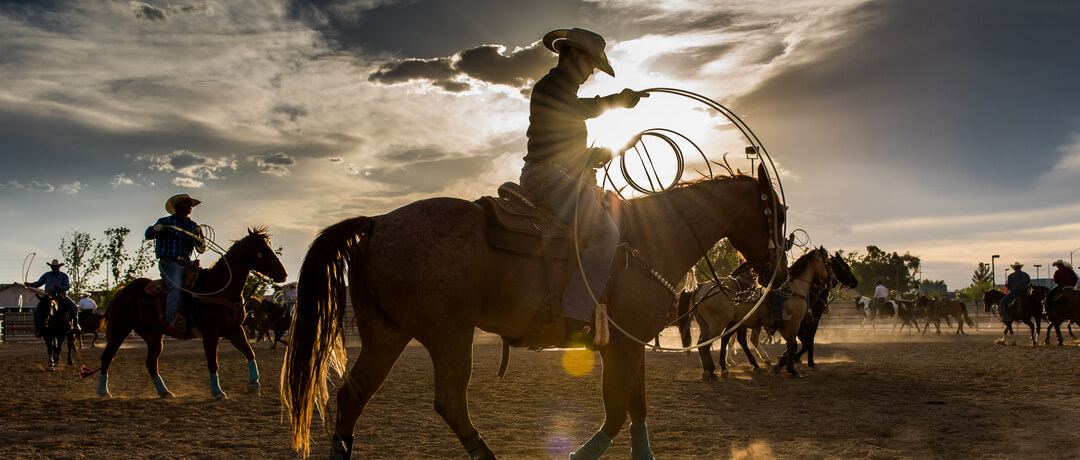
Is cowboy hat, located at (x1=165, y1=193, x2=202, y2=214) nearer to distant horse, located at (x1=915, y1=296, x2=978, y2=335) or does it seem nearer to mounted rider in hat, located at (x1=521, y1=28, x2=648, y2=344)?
mounted rider in hat, located at (x1=521, y1=28, x2=648, y2=344)

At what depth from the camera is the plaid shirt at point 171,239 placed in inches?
425

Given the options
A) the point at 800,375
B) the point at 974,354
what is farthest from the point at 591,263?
the point at 974,354

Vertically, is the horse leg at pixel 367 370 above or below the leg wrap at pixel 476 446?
above

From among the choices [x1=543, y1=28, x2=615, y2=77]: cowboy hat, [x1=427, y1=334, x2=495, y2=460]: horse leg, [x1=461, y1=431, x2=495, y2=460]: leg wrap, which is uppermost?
[x1=543, y1=28, x2=615, y2=77]: cowboy hat

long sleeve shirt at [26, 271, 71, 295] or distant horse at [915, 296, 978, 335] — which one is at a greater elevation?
long sleeve shirt at [26, 271, 71, 295]

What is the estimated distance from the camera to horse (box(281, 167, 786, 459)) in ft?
15.1

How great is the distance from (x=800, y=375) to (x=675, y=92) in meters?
10.2

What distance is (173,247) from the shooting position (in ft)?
35.7

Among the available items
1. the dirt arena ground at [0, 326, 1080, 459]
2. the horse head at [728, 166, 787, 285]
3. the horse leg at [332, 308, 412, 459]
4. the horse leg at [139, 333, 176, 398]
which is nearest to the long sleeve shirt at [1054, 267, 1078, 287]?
the dirt arena ground at [0, 326, 1080, 459]

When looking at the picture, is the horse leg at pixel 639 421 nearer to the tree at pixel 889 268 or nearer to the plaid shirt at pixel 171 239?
the plaid shirt at pixel 171 239

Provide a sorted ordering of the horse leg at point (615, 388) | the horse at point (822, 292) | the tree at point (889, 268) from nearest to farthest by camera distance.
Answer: the horse leg at point (615, 388) < the horse at point (822, 292) < the tree at point (889, 268)

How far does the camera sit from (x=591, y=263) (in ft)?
16.2

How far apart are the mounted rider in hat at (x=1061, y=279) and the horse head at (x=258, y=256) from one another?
73.5 feet

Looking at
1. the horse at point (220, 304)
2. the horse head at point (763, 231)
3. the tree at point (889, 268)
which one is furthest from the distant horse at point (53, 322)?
the tree at point (889, 268)
